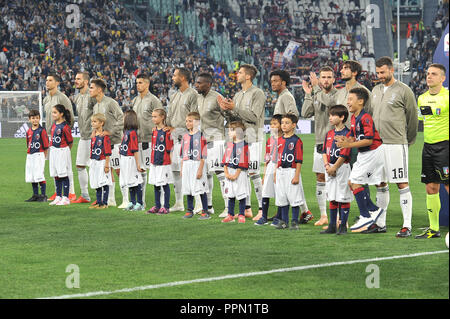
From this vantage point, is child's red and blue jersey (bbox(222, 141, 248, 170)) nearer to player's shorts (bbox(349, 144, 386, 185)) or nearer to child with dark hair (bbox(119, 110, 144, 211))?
player's shorts (bbox(349, 144, 386, 185))

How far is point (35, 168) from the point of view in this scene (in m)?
13.4

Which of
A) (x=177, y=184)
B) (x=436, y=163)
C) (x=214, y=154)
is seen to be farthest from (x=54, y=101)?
(x=436, y=163)

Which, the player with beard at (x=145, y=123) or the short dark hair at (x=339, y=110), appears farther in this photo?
the player with beard at (x=145, y=123)

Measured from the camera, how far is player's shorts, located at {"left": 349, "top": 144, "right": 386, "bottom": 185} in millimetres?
9312

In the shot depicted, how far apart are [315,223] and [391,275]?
139 inches

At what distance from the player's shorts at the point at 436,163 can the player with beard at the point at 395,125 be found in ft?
1.26

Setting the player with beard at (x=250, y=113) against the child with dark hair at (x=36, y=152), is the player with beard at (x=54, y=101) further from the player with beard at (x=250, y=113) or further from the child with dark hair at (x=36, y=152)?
the player with beard at (x=250, y=113)

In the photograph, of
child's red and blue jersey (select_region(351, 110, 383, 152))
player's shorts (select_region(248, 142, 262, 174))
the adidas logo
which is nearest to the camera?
child's red and blue jersey (select_region(351, 110, 383, 152))

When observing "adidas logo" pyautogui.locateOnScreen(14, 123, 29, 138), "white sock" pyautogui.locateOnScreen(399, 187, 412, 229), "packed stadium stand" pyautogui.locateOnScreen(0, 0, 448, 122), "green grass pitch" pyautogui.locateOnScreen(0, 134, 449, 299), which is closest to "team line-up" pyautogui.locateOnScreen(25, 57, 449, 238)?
"white sock" pyautogui.locateOnScreen(399, 187, 412, 229)

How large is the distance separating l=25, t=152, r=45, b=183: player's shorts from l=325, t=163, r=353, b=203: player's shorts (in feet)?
19.4

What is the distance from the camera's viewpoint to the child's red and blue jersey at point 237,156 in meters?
10.6

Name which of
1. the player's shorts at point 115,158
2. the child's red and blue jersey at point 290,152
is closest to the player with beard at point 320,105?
the child's red and blue jersey at point 290,152

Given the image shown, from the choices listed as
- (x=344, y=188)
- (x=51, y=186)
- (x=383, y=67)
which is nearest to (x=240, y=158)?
(x=344, y=188)

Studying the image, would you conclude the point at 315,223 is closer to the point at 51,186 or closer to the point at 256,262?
the point at 256,262
